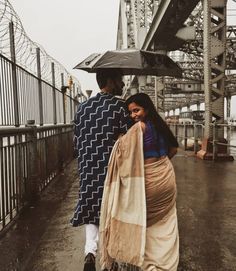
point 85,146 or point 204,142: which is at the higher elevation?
point 85,146

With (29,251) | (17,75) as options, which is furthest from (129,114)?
(17,75)

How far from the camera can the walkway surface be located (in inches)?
149

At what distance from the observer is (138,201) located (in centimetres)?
296

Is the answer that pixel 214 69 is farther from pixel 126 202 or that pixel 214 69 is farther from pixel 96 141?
pixel 126 202

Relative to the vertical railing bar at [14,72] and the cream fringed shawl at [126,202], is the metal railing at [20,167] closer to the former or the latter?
the vertical railing bar at [14,72]

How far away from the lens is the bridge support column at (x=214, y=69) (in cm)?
1225

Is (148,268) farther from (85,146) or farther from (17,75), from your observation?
(17,75)

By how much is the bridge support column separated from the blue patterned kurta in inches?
368

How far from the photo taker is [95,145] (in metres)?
3.29

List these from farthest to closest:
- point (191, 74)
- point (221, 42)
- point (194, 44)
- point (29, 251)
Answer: point (191, 74)
point (194, 44)
point (221, 42)
point (29, 251)

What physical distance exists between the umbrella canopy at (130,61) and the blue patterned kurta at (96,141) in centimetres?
45

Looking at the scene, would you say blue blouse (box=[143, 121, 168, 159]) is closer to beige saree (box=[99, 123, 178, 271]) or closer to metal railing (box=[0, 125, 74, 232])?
beige saree (box=[99, 123, 178, 271])

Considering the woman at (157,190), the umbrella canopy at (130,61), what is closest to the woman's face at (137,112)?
the woman at (157,190)

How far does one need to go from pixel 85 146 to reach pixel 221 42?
10.3m
